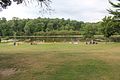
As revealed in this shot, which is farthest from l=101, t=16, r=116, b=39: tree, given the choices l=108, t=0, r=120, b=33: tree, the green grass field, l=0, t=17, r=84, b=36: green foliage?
the green grass field

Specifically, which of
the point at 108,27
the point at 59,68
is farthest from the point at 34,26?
the point at 59,68

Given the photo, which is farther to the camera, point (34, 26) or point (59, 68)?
point (34, 26)

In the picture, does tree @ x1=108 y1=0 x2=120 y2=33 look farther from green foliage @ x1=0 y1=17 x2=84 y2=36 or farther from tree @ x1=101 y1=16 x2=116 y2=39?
green foliage @ x1=0 y1=17 x2=84 y2=36

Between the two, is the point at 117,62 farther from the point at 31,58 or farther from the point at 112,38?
the point at 112,38

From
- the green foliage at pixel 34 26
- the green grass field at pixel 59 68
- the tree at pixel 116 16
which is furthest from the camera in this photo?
the green foliage at pixel 34 26

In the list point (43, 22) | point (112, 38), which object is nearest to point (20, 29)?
point (43, 22)

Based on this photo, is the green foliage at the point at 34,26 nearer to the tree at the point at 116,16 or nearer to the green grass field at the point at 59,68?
the tree at the point at 116,16

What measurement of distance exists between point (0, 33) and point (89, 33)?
33552mm

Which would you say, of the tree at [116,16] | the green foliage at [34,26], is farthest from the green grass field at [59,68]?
the green foliage at [34,26]

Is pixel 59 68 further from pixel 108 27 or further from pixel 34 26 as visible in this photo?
pixel 34 26

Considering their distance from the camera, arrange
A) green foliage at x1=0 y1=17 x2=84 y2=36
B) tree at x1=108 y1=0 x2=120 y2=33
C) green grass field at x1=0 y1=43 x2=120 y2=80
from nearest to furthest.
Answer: green grass field at x1=0 y1=43 x2=120 y2=80
tree at x1=108 y1=0 x2=120 y2=33
green foliage at x1=0 y1=17 x2=84 y2=36

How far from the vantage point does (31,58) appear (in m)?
25.0

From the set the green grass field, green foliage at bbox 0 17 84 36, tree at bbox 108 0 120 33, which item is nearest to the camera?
the green grass field

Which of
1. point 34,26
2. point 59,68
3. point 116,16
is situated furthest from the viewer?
point 34,26
